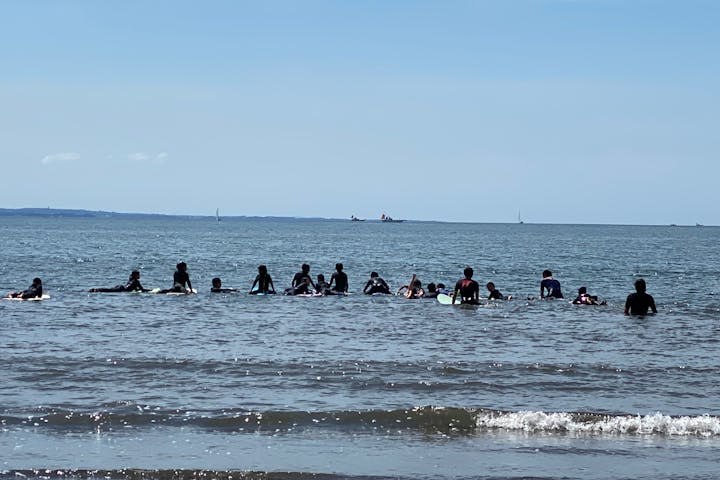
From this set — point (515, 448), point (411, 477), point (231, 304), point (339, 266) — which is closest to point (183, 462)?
point (411, 477)

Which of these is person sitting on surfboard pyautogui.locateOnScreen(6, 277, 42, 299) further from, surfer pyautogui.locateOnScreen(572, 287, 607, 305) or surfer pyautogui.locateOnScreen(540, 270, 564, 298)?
surfer pyautogui.locateOnScreen(572, 287, 607, 305)

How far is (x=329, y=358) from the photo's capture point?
18.0m

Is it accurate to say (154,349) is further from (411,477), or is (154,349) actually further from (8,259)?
(8,259)

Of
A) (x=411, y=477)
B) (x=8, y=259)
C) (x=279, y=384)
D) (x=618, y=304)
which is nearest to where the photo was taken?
(x=411, y=477)

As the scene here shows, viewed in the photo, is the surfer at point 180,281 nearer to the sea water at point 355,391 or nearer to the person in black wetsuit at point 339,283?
the sea water at point 355,391

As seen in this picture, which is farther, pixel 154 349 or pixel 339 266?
pixel 339 266

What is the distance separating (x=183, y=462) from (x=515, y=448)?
13.4ft

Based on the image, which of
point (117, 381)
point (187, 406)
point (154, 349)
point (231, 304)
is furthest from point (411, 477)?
point (231, 304)

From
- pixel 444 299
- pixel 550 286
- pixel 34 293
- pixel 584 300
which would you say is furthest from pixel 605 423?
pixel 34 293

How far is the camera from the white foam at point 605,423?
12648mm

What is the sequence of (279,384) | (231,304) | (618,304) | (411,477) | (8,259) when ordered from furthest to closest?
(8,259) < (618,304) < (231,304) < (279,384) < (411,477)

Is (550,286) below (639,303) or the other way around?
the other way around

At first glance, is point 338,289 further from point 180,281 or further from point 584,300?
point 584,300

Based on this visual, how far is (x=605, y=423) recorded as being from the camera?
12875 mm
